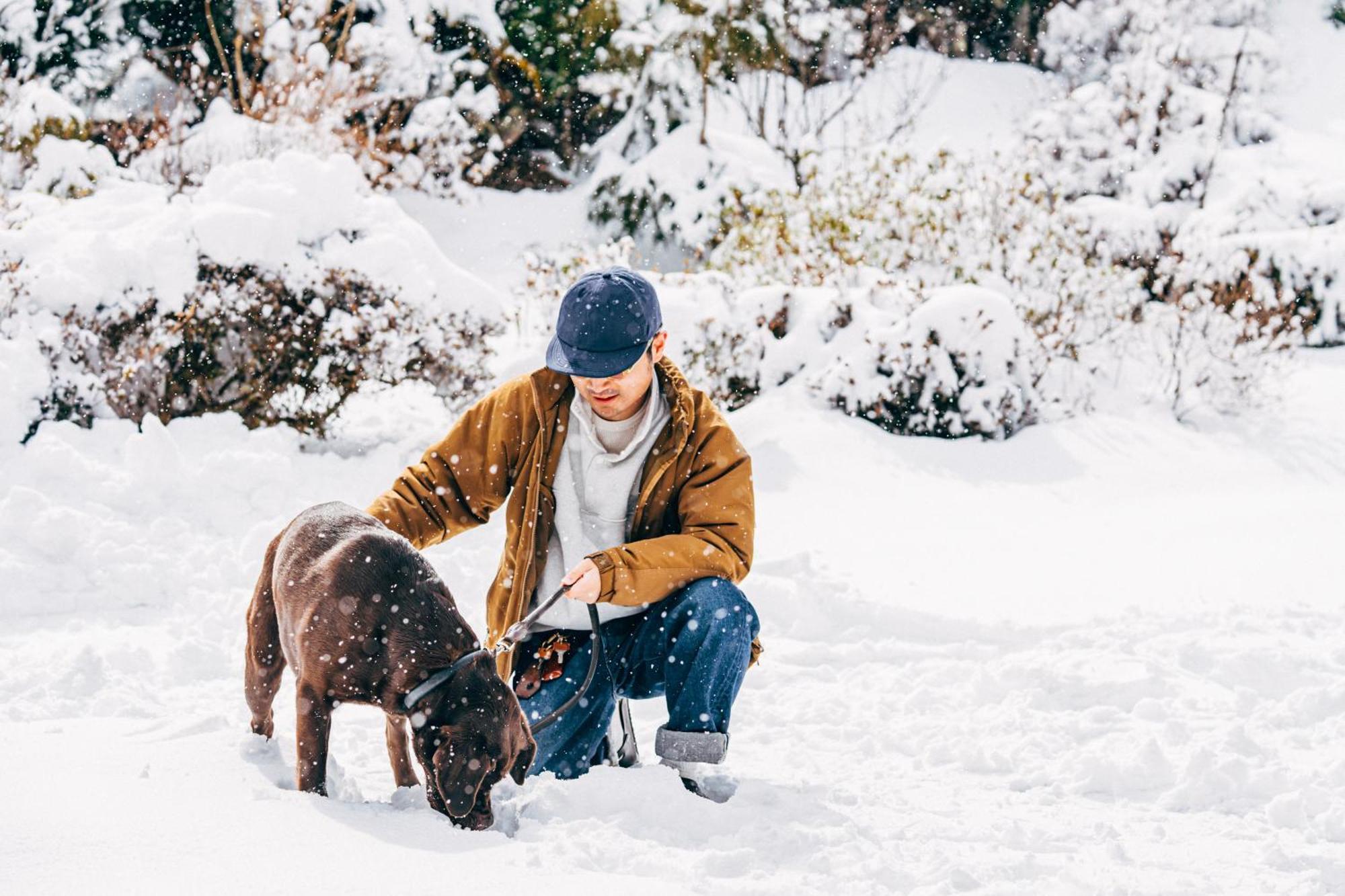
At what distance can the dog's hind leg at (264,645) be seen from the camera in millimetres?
3277

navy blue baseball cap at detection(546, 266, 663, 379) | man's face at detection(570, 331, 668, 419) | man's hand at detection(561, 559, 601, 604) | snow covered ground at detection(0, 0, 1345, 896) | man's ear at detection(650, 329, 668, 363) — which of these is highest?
navy blue baseball cap at detection(546, 266, 663, 379)

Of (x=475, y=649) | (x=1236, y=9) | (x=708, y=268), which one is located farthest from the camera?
(x=1236, y=9)

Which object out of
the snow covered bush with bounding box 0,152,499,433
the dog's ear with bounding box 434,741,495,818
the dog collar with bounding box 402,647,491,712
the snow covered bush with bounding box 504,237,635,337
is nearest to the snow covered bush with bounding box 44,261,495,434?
the snow covered bush with bounding box 0,152,499,433

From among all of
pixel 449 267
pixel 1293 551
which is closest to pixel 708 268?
pixel 449 267

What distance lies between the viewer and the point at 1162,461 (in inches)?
318

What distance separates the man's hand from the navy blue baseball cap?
499mm

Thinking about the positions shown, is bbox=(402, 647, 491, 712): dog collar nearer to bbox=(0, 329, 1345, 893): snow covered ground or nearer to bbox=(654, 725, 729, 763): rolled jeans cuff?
bbox=(0, 329, 1345, 893): snow covered ground

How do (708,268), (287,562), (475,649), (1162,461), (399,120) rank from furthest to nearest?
(399,120), (708,268), (1162,461), (287,562), (475,649)

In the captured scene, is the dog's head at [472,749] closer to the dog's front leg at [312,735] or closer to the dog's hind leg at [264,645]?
the dog's front leg at [312,735]

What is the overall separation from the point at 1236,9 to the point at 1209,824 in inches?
728

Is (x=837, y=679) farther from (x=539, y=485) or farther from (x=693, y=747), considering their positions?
(x=539, y=485)

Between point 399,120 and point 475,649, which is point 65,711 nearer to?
point 475,649

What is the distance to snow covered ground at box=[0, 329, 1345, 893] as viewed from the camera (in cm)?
254

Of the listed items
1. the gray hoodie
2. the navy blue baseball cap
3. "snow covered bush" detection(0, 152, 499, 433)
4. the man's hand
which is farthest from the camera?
"snow covered bush" detection(0, 152, 499, 433)
